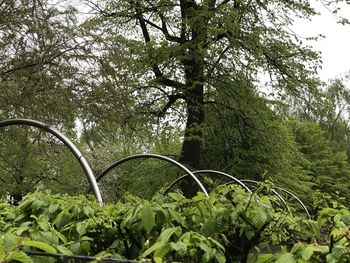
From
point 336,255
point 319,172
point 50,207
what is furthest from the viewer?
point 319,172

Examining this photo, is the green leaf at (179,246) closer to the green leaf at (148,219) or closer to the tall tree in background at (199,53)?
the green leaf at (148,219)

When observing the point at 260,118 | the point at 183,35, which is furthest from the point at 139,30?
the point at 260,118

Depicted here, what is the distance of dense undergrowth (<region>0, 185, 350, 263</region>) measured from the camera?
2082 mm

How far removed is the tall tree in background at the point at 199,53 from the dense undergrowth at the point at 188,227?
12.6 meters

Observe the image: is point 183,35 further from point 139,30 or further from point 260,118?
point 260,118

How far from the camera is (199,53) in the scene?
15117 millimetres

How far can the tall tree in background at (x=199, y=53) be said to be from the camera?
608 inches

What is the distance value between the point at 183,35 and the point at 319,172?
863 inches

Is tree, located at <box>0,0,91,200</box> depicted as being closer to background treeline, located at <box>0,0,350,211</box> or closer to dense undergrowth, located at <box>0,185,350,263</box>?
background treeline, located at <box>0,0,350,211</box>

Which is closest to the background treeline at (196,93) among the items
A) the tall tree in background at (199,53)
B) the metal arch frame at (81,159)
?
the tall tree in background at (199,53)

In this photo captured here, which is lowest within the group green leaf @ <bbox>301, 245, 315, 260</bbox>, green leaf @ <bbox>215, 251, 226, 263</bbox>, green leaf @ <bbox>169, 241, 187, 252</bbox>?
green leaf @ <bbox>215, 251, 226, 263</bbox>

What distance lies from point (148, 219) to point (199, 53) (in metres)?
13.2

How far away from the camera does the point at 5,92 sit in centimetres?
968

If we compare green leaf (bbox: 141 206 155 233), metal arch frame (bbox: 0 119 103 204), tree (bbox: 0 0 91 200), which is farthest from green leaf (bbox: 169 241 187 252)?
tree (bbox: 0 0 91 200)
